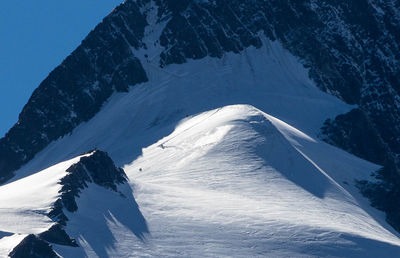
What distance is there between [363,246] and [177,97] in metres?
66.9

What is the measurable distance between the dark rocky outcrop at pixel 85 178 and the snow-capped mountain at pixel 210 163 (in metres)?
0.15

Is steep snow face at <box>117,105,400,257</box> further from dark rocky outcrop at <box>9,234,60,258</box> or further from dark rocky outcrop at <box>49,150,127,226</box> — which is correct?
dark rocky outcrop at <box>9,234,60,258</box>

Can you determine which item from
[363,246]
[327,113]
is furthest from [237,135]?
[363,246]

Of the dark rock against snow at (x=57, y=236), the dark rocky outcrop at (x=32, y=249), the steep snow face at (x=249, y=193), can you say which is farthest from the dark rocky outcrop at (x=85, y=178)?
the dark rocky outcrop at (x=32, y=249)

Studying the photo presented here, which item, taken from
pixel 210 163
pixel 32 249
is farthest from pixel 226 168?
pixel 32 249

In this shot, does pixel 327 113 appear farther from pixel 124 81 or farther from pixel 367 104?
pixel 124 81

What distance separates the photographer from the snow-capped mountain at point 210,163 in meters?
122

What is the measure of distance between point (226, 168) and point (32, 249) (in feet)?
147

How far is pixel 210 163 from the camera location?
151 meters

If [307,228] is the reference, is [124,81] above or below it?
above

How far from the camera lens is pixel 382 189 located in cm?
15562

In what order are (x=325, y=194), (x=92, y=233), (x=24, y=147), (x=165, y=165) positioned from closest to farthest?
(x=92, y=233) < (x=325, y=194) < (x=165, y=165) < (x=24, y=147)

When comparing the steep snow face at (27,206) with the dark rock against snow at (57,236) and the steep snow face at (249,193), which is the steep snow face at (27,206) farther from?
the steep snow face at (249,193)

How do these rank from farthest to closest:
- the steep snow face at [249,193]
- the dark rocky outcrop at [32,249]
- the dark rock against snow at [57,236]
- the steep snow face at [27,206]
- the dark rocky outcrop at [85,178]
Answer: the steep snow face at [249,193]
the dark rocky outcrop at [85,178]
the dark rock against snow at [57,236]
the steep snow face at [27,206]
the dark rocky outcrop at [32,249]
